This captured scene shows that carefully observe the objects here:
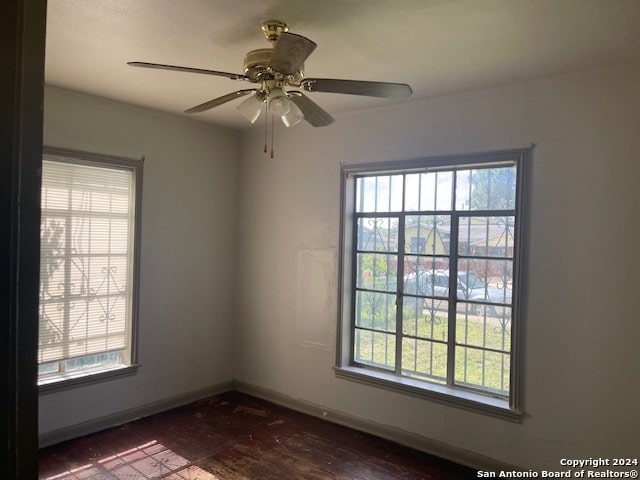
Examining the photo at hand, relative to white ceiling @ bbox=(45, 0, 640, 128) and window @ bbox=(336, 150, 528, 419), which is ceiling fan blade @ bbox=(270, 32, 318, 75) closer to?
white ceiling @ bbox=(45, 0, 640, 128)

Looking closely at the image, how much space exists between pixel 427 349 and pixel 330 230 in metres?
1.36

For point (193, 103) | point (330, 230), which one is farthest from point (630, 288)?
point (193, 103)

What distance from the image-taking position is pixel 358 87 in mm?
2168

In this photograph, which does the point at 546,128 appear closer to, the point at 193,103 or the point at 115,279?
the point at 193,103

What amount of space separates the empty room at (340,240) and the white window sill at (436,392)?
2 cm

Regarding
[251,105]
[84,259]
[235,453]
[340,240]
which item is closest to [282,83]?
[251,105]

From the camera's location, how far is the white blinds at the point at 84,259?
3.46m

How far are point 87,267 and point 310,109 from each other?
242 centimetres

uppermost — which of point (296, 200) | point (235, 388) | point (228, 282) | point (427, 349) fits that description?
point (296, 200)

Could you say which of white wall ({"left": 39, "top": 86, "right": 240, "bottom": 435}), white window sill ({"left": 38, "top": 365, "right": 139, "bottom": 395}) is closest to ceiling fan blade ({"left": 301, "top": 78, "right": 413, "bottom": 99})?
white wall ({"left": 39, "top": 86, "right": 240, "bottom": 435})

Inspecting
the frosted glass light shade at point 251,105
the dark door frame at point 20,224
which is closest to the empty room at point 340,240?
the frosted glass light shade at point 251,105

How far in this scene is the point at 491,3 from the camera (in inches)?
81.8

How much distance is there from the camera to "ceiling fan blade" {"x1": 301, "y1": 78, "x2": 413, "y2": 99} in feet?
7.00

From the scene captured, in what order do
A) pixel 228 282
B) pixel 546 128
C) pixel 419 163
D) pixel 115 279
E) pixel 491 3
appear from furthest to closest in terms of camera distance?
pixel 228 282 < pixel 115 279 < pixel 419 163 < pixel 546 128 < pixel 491 3
